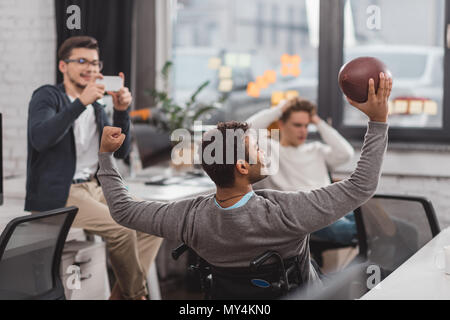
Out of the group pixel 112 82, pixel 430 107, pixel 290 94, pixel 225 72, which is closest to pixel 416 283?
pixel 112 82

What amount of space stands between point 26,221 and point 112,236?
608mm

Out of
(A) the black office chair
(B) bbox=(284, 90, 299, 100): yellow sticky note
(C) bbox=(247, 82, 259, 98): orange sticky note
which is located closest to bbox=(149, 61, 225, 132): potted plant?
(C) bbox=(247, 82, 259, 98): orange sticky note

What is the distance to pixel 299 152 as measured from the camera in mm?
3121

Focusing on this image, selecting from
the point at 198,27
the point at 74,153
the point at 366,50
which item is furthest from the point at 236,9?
the point at 74,153

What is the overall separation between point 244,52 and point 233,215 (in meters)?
2.86

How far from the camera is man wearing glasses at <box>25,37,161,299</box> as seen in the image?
2113 mm

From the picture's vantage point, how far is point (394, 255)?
7.70 feet

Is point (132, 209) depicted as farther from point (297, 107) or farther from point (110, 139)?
point (297, 107)

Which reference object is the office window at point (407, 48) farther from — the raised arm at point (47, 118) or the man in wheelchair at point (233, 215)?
the man in wheelchair at point (233, 215)

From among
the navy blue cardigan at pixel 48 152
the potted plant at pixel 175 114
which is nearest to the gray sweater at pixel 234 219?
the navy blue cardigan at pixel 48 152

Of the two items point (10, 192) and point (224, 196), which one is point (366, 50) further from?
point (224, 196)

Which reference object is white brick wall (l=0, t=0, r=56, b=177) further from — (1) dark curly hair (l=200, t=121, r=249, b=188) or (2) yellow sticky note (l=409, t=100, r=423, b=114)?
(2) yellow sticky note (l=409, t=100, r=423, b=114)

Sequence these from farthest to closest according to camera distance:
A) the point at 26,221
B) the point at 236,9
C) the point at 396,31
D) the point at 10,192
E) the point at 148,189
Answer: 1. the point at 236,9
2. the point at 396,31
3. the point at 148,189
4. the point at 10,192
5. the point at 26,221

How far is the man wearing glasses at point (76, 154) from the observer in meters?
2.11
